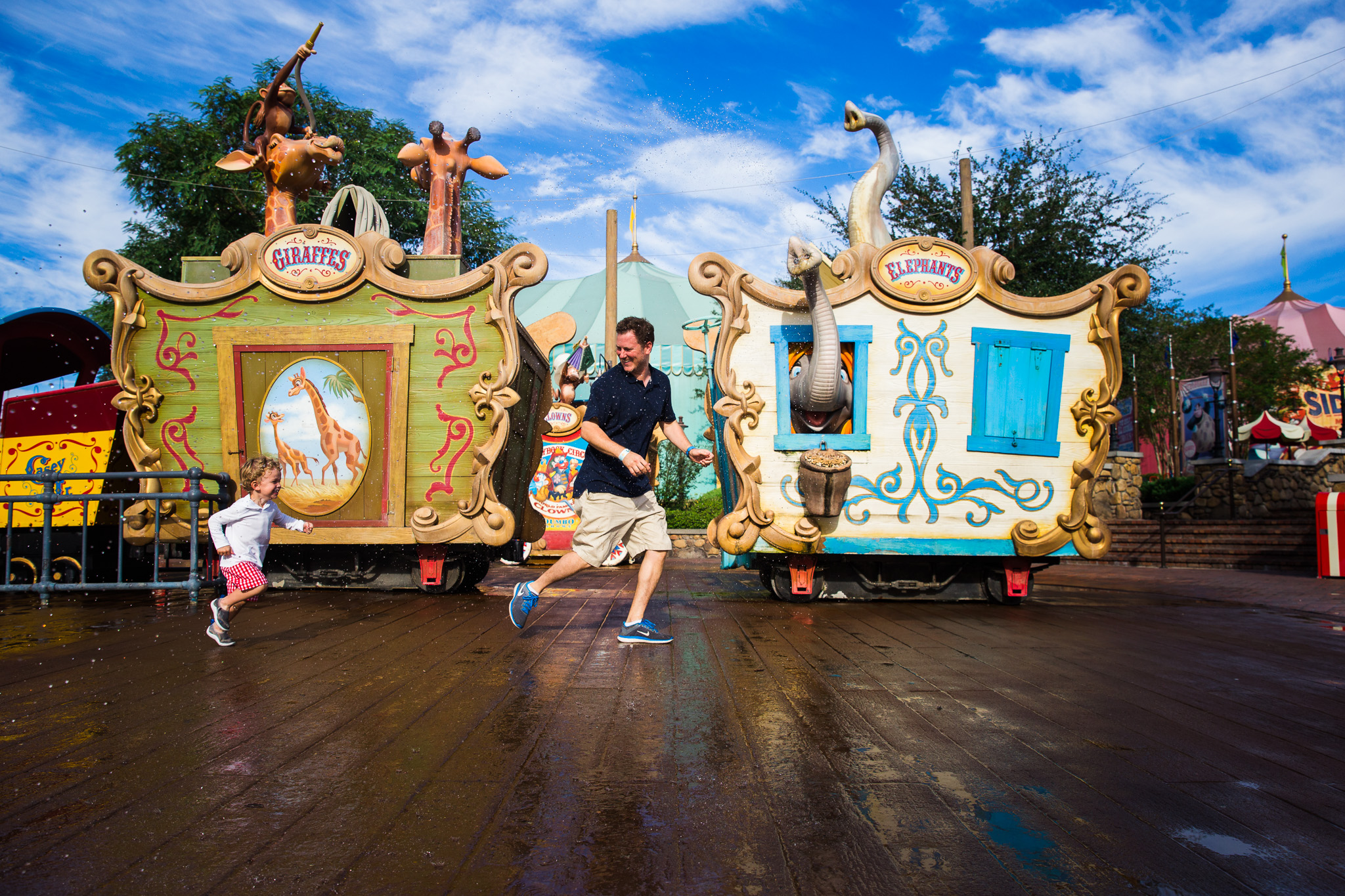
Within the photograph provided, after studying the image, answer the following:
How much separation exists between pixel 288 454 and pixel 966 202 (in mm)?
11767

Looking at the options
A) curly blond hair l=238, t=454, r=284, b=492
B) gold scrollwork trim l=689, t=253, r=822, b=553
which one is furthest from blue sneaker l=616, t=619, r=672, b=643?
gold scrollwork trim l=689, t=253, r=822, b=553

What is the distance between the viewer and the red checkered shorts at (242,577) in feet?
15.4

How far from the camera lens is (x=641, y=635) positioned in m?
4.58

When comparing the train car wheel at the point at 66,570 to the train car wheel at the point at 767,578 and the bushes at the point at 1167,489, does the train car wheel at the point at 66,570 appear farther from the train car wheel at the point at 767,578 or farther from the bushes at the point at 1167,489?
the bushes at the point at 1167,489

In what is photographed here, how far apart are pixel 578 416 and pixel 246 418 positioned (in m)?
5.38

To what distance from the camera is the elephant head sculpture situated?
6711 mm

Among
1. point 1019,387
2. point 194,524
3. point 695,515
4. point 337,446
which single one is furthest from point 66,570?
point 695,515

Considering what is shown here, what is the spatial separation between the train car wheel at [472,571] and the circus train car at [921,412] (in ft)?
8.10

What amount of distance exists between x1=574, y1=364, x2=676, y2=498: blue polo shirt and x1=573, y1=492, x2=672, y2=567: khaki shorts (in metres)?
0.05

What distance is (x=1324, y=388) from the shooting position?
3278 cm

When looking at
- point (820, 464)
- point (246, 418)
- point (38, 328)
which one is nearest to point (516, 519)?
point (246, 418)

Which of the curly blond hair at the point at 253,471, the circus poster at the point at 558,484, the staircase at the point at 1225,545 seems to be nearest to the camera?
the curly blond hair at the point at 253,471

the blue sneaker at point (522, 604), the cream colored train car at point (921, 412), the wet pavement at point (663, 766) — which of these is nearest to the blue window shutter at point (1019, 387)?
the cream colored train car at point (921, 412)

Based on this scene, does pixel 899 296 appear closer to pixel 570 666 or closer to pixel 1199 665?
pixel 1199 665
